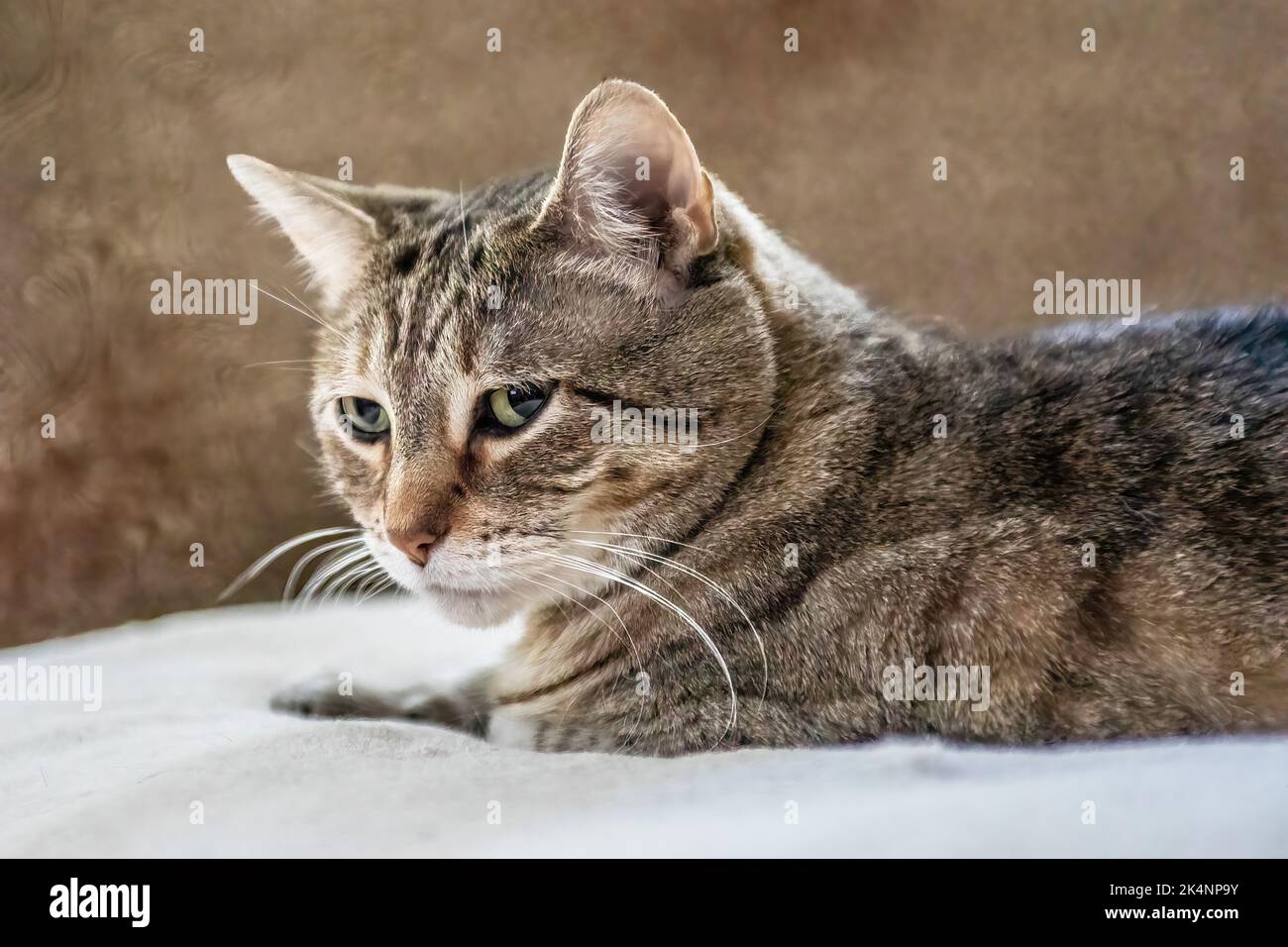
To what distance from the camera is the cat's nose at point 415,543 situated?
113cm

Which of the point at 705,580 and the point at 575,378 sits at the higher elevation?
the point at 575,378

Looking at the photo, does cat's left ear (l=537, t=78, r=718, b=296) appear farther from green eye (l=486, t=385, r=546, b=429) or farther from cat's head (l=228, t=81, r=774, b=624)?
green eye (l=486, t=385, r=546, b=429)

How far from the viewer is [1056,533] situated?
1.10 meters

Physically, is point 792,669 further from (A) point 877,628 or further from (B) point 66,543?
(B) point 66,543

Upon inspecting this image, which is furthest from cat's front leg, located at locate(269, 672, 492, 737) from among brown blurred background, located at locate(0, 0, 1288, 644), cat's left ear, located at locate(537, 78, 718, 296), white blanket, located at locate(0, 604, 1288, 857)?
brown blurred background, located at locate(0, 0, 1288, 644)

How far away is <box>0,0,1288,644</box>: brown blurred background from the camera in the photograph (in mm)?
2158

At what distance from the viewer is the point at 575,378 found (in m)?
1.15

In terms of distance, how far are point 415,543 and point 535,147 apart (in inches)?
53.2

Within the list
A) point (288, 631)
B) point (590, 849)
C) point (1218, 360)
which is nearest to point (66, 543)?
point (288, 631)

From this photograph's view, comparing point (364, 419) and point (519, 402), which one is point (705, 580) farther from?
point (364, 419)

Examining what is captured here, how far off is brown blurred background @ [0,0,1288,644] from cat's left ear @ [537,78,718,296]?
987 millimetres

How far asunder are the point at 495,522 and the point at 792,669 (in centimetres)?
A: 34

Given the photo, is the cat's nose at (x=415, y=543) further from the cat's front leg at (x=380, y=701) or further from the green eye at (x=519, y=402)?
the cat's front leg at (x=380, y=701)

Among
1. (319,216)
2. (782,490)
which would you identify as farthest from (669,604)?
(319,216)
